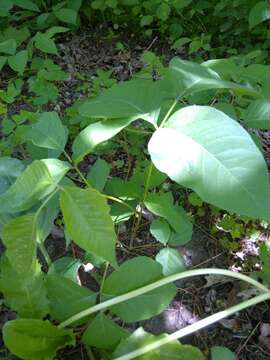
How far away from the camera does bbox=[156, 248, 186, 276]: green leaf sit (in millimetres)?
1535

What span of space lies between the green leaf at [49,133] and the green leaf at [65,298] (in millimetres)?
427

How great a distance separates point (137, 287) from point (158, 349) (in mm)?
190

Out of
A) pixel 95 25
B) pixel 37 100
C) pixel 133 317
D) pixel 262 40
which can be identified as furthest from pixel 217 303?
pixel 95 25

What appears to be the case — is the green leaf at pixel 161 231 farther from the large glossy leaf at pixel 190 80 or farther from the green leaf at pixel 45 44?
the green leaf at pixel 45 44

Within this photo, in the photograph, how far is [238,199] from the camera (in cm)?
114

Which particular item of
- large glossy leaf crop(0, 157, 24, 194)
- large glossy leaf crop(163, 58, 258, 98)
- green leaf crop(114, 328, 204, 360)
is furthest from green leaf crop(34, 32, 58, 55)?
green leaf crop(114, 328, 204, 360)

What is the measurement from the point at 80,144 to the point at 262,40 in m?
2.42

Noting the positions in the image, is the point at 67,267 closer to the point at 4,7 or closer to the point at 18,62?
the point at 18,62

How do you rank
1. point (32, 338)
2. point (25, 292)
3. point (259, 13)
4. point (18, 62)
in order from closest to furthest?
1. point (32, 338)
2. point (25, 292)
3. point (18, 62)
4. point (259, 13)

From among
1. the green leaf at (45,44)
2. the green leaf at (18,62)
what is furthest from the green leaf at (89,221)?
the green leaf at (45,44)

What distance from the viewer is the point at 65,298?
139 centimetres

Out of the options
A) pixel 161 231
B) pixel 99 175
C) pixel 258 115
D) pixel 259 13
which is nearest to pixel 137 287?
pixel 161 231

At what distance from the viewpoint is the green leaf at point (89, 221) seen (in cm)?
118

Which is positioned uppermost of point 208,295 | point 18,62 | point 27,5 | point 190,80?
point 190,80
